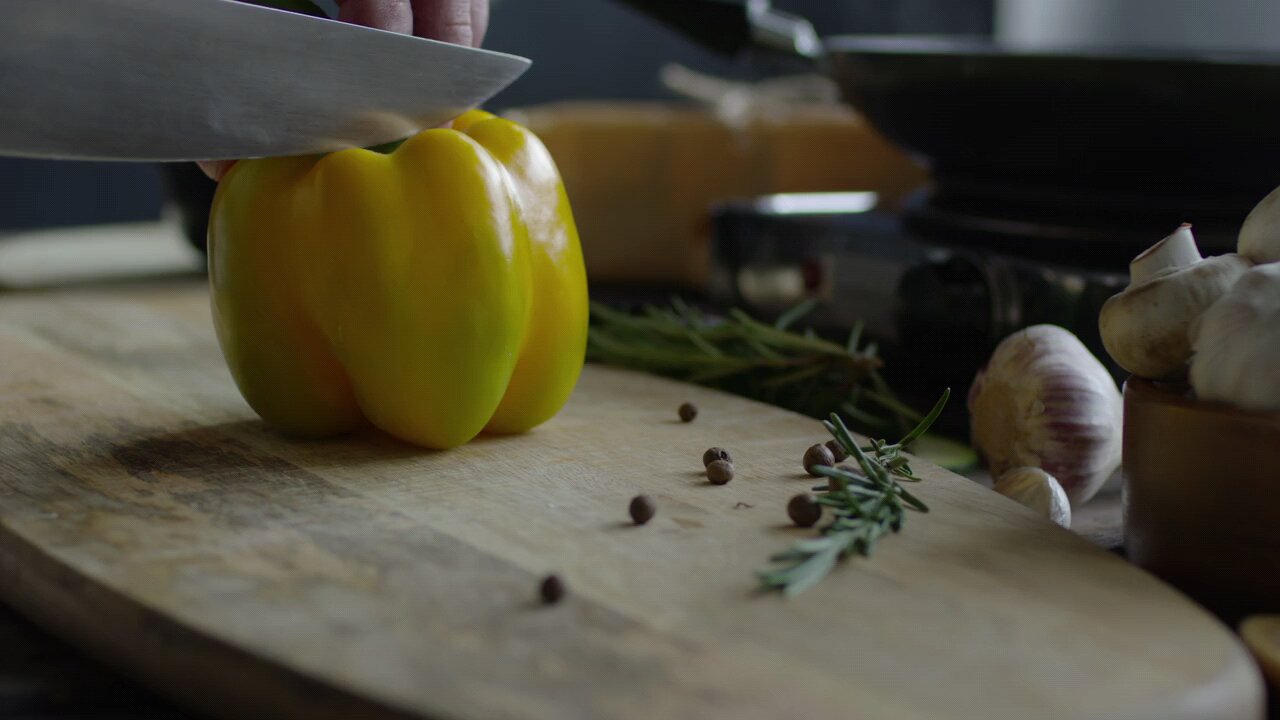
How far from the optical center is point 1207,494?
688mm

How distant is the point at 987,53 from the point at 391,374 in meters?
0.57

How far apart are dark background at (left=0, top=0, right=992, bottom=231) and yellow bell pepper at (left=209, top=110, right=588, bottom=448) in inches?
60.9

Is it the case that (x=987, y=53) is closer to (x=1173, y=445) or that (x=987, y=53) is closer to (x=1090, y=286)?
(x=1090, y=286)

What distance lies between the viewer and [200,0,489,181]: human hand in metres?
0.94

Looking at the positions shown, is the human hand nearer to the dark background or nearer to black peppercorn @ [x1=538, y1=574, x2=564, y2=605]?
black peppercorn @ [x1=538, y1=574, x2=564, y2=605]

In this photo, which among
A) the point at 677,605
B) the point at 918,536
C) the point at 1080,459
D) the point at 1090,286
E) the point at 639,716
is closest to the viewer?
the point at 639,716

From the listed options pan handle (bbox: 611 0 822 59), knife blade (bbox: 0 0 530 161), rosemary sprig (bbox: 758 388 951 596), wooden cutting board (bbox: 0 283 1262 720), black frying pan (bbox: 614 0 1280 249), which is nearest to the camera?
wooden cutting board (bbox: 0 283 1262 720)

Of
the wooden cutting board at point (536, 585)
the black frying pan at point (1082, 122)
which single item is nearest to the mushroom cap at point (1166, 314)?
the wooden cutting board at point (536, 585)

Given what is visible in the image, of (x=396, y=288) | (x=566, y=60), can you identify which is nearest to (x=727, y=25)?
(x=396, y=288)

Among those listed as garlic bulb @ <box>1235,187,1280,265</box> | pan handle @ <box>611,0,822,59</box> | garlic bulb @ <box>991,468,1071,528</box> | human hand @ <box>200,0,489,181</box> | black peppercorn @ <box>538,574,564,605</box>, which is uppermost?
human hand @ <box>200,0,489,181</box>

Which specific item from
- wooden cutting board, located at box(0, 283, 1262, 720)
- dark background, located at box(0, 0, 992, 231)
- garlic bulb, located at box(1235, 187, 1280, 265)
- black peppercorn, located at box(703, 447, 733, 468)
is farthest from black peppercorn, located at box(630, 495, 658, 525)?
dark background, located at box(0, 0, 992, 231)

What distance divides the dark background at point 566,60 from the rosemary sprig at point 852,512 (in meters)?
1.78

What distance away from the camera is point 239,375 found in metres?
0.97

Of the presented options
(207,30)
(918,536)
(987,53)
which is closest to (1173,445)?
(918,536)
